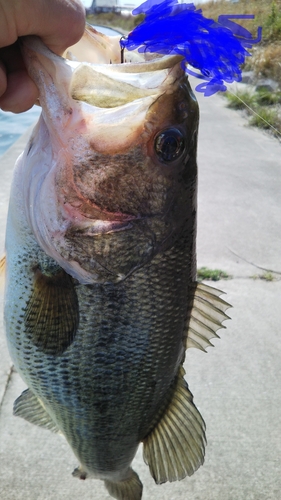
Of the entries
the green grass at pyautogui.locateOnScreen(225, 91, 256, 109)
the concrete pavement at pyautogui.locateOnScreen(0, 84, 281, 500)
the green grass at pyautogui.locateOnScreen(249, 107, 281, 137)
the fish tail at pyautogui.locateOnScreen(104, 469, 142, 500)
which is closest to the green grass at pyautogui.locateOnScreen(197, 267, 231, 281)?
the concrete pavement at pyautogui.locateOnScreen(0, 84, 281, 500)

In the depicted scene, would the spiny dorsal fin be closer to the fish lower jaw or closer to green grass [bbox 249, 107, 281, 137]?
the fish lower jaw

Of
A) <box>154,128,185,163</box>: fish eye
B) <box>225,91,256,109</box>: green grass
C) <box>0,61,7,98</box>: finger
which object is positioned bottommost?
<box>225,91,256,109</box>: green grass

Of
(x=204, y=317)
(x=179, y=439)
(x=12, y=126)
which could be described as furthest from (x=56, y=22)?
(x=12, y=126)

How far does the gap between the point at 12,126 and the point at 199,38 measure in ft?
31.8

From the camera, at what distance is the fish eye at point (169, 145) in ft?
3.53

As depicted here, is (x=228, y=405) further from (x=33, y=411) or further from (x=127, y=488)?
(x=33, y=411)

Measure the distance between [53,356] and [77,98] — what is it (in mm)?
726

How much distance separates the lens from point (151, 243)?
1.16 m

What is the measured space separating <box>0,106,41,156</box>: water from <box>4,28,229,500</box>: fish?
7.99 m

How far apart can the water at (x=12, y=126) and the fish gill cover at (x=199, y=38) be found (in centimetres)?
824

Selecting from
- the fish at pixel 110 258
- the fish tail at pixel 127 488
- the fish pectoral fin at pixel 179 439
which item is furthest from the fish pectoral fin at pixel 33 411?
the fish pectoral fin at pixel 179 439

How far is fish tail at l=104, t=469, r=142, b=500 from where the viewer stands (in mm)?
1587

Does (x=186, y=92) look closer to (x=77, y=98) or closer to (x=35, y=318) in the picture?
(x=77, y=98)

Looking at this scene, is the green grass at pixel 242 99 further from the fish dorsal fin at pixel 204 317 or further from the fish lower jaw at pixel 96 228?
the fish lower jaw at pixel 96 228
